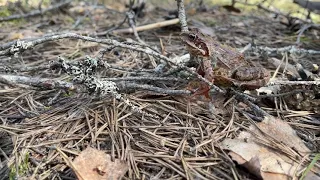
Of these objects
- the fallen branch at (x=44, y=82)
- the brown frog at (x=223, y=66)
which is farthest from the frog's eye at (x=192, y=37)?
the fallen branch at (x=44, y=82)

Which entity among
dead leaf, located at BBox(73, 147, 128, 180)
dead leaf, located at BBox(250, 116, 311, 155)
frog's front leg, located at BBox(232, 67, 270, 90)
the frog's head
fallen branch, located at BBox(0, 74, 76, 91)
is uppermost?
the frog's head

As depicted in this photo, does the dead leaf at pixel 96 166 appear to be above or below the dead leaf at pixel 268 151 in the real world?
above

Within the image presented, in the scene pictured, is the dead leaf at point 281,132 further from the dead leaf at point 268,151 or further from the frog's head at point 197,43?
the frog's head at point 197,43

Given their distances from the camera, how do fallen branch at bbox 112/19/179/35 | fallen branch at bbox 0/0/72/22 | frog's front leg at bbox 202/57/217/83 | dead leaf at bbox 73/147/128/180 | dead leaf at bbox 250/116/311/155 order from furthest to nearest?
fallen branch at bbox 0/0/72/22
fallen branch at bbox 112/19/179/35
frog's front leg at bbox 202/57/217/83
dead leaf at bbox 250/116/311/155
dead leaf at bbox 73/147/128/180

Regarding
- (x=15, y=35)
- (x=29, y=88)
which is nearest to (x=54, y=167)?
(x=29, y=88)

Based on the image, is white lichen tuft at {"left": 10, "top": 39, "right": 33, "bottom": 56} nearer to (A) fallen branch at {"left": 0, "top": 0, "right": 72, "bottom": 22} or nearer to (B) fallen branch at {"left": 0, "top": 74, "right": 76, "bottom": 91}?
(B) fallen branch at {"left": 0, "top": 74, "right": 76, "bottom": 91}

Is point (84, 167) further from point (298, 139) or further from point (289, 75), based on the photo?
point (289, 75)

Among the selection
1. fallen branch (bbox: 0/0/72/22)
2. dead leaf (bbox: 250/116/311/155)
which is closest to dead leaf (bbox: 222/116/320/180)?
dead leaf (bbox: 250/116/311/155)
